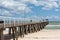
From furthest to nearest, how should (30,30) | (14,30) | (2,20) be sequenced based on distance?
(30,30), (14,30), (2,20)

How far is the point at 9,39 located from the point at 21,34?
5.40 meters

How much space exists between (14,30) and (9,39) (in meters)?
3.23

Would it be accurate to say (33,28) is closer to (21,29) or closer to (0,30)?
(21,29)

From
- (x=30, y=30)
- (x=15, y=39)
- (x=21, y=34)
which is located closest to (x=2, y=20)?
(x=15, y=39)

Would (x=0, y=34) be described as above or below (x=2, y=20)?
below

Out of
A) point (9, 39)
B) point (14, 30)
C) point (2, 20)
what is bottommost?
point (9, 39)

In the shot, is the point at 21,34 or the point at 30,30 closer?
the point at 21,34

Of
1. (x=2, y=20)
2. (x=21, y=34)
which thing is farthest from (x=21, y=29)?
(x=2, y=20)

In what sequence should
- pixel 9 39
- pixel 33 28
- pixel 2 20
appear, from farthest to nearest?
pixel 33 28, pixel 9 39, pixel 2 20

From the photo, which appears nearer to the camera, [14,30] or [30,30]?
[14,30]

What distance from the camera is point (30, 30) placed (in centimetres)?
4191

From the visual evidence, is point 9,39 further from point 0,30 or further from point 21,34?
point 0,30

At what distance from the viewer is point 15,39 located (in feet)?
85.0

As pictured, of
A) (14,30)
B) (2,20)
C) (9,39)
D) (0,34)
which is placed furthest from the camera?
(9,39)
